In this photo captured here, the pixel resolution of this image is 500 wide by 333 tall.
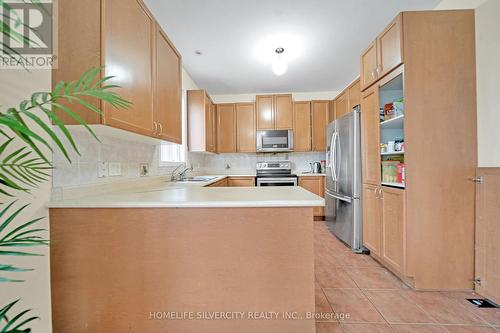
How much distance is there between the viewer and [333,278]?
78.0 inches

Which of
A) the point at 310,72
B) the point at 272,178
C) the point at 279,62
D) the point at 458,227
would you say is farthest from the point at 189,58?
the point at 458,227

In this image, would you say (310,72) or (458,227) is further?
(310,72)

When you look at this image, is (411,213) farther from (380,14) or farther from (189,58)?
(189,58)

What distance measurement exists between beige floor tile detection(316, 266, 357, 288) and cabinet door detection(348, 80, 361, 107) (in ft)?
7.13

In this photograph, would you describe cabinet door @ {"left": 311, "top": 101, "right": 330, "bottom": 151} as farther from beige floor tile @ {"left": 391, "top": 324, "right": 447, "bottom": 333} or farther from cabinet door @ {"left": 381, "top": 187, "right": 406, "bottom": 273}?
beige floor tile @ {"left": 391, "top": 324, "right": 447, "bottom": 333}

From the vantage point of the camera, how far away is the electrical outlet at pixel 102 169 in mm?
1461

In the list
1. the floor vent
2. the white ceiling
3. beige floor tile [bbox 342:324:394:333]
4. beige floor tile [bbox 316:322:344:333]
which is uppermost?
the white ceiling

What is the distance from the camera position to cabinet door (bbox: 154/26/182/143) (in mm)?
1555

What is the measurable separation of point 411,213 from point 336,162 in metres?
1.29

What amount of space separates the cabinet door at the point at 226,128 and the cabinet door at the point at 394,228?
9.21ft

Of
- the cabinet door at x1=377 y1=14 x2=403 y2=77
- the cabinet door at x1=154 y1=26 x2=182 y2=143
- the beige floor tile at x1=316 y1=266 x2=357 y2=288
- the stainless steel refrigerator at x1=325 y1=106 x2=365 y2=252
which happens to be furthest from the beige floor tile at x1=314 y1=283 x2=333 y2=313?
the cabinet door at x1=377 y1=14 x2=403 y2=77

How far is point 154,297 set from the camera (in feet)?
3.71

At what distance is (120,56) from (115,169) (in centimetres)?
82

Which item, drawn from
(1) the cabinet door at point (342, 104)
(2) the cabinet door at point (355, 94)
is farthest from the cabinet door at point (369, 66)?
(1) the cabinet door at point (342, 104)
